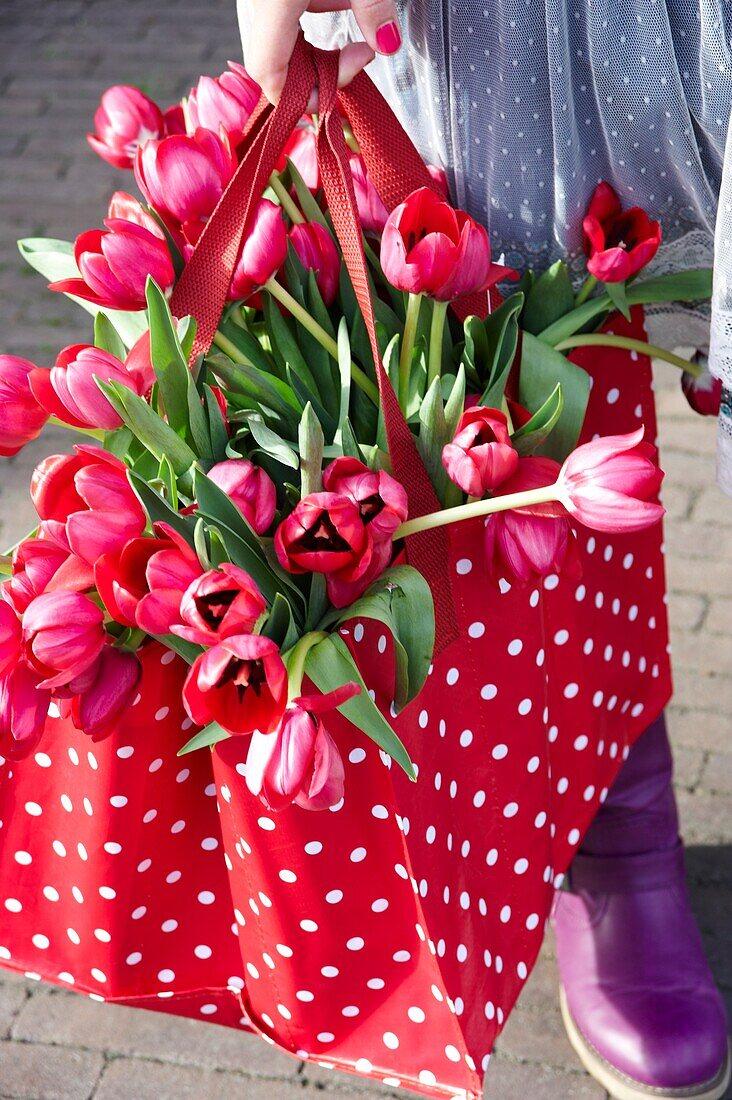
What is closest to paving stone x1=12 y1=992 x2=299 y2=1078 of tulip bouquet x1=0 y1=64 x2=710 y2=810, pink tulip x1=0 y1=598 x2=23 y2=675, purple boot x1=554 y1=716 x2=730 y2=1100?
purple boot x1=554 y1=716 x2=730 y2=1100

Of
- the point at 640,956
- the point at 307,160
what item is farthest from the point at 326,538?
the point at 640,956

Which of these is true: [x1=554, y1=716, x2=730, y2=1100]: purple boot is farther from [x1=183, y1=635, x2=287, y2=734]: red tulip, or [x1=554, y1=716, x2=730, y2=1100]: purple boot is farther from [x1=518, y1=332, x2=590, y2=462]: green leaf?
[x1=183, y1=635, x2=287, y2=734]: red tulip

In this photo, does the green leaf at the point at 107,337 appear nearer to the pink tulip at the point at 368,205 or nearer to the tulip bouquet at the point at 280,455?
the tulip bouquet at the point at 280,455

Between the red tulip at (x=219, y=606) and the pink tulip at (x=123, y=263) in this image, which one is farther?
the pink tulip at (x=123, y=263)

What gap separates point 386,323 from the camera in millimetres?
878

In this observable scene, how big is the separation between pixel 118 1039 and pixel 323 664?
912 millimetres

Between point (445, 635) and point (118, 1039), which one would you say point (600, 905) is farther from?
point (445, 635)

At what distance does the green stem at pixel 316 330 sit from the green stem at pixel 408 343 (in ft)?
0.06

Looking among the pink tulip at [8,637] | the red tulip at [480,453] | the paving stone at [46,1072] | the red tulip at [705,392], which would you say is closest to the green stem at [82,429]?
the pink tulip at [8,637]

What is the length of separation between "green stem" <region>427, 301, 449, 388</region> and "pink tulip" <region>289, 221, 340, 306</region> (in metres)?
0.09

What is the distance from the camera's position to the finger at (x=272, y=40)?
783 millimetres

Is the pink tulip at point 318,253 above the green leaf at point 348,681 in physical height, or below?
above

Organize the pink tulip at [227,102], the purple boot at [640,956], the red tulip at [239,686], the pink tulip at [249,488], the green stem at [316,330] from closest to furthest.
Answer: the red tulip at [239,686]
the pink tulip at [249,488]
the green stem at [316,330]
the pink tulip at [227,102]
the purple boot at [640,956]

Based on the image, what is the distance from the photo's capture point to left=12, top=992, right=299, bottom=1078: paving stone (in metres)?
1.39
